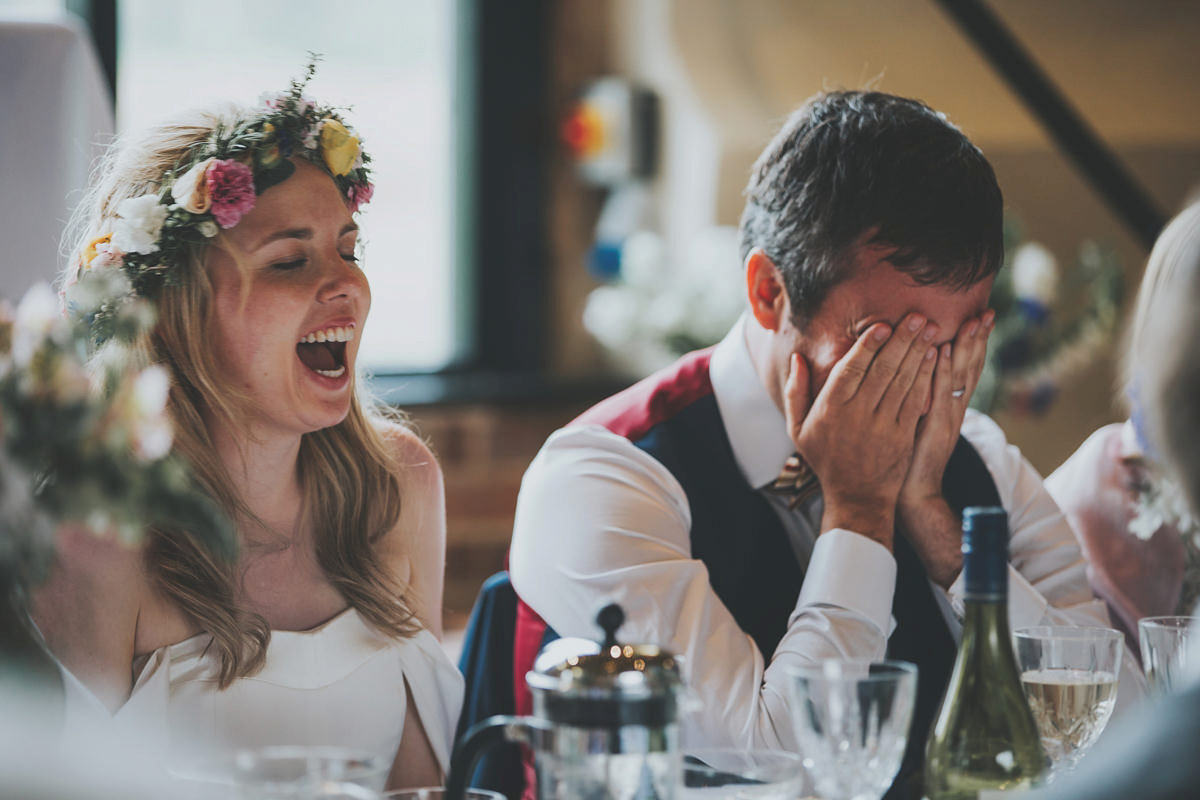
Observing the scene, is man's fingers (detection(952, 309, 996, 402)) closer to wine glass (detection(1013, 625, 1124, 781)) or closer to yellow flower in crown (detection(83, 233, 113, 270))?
wine glass (detection(1013, 625, 1124, 781))

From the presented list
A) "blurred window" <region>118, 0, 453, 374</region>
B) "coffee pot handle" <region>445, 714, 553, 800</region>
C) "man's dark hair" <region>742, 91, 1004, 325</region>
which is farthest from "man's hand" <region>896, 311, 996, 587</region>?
"blurred window" <region>118, 0, 453, 374</region>

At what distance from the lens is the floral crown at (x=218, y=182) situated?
1.53m

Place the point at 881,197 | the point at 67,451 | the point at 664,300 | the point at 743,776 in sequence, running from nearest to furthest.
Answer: the point at 67,451, the point at 743,776, the point at 881,197, the point at 664,300

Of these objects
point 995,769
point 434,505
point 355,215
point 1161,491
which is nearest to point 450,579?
point 434,505

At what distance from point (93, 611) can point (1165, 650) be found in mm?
1102

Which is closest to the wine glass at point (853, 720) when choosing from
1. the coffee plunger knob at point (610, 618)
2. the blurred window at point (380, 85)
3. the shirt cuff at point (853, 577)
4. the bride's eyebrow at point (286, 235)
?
the coffee plunger knob at point (610, 618)

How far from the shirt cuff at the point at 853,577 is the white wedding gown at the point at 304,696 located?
20.3 inches

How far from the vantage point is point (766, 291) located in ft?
5.43

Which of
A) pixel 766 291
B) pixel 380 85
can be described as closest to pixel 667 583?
pixel 766 291

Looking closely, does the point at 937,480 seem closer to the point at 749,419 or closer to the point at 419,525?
the point at 749,419

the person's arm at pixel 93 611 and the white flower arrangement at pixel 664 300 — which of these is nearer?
the person's arm at pixel 93 611

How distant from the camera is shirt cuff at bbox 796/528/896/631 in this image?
143 centimetres

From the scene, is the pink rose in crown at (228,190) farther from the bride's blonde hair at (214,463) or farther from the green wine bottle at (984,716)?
the green wine bottle at (984,716)

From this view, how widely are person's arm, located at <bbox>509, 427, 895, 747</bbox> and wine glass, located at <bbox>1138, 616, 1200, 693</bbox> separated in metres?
0.28
